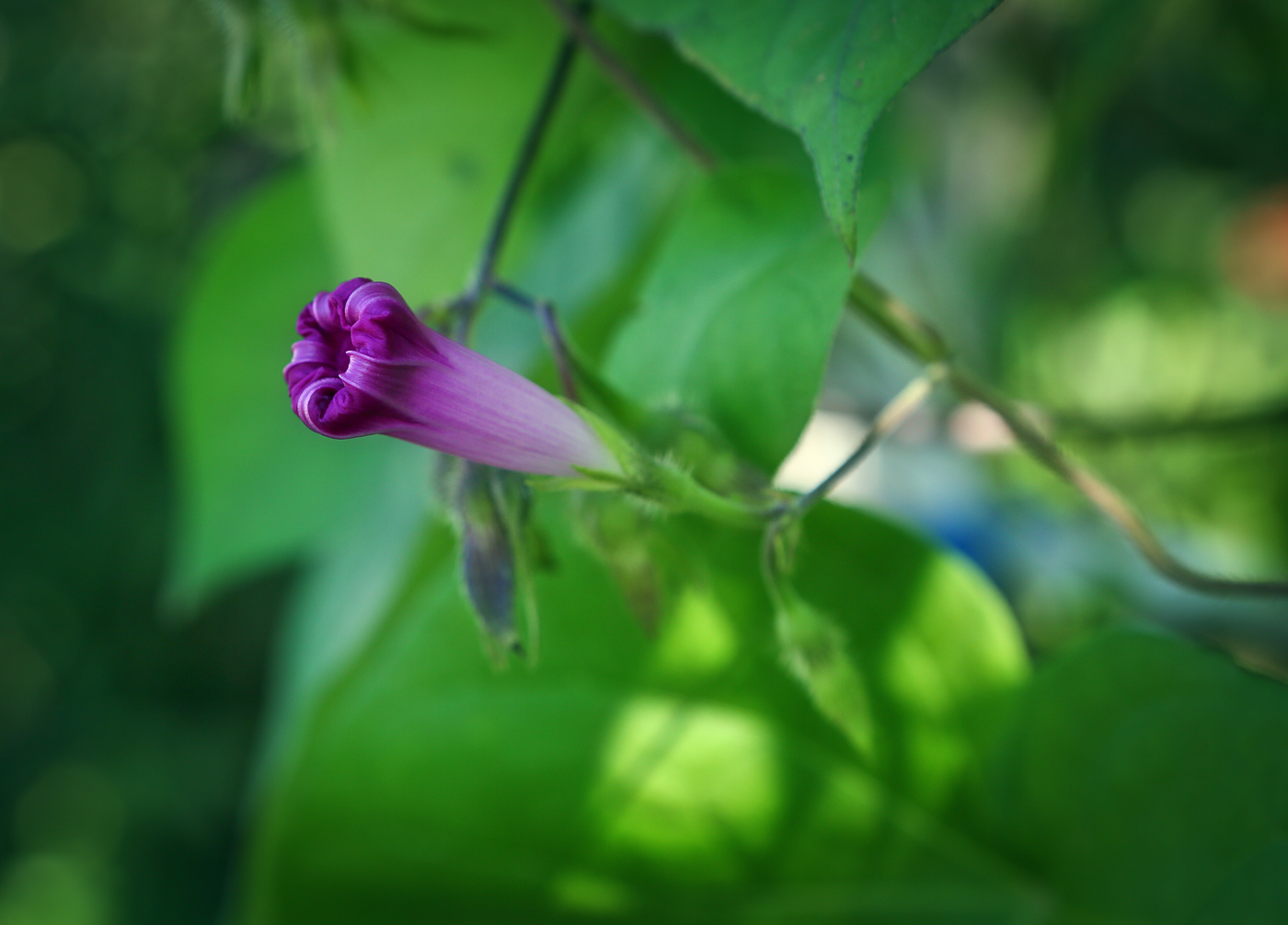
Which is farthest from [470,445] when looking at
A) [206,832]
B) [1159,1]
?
[206,832]

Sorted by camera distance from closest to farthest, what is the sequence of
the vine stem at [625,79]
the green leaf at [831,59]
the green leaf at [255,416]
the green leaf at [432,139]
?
the green leaf at [831,59] < the vine stem at [625,79] < the green leaf at [432,139] < the green leaf at [255,416]

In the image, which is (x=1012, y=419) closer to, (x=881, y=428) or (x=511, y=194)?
(x=881, y=428)

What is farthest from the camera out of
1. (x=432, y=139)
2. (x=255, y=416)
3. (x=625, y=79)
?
(x=255, y=416)

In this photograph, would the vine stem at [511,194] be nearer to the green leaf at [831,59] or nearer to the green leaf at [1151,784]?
the green leaf at [831,59]

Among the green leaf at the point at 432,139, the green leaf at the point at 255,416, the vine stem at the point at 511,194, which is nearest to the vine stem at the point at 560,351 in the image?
the vine stem at the point at 511,194

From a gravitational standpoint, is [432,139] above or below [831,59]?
above

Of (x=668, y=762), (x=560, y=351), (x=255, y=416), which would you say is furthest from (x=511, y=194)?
(x=255, y=416)

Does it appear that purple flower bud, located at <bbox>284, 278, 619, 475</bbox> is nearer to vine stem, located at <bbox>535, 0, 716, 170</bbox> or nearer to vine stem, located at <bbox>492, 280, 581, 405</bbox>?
vine stem, located at <bbox>492, 280, 581, 405</bbox>
